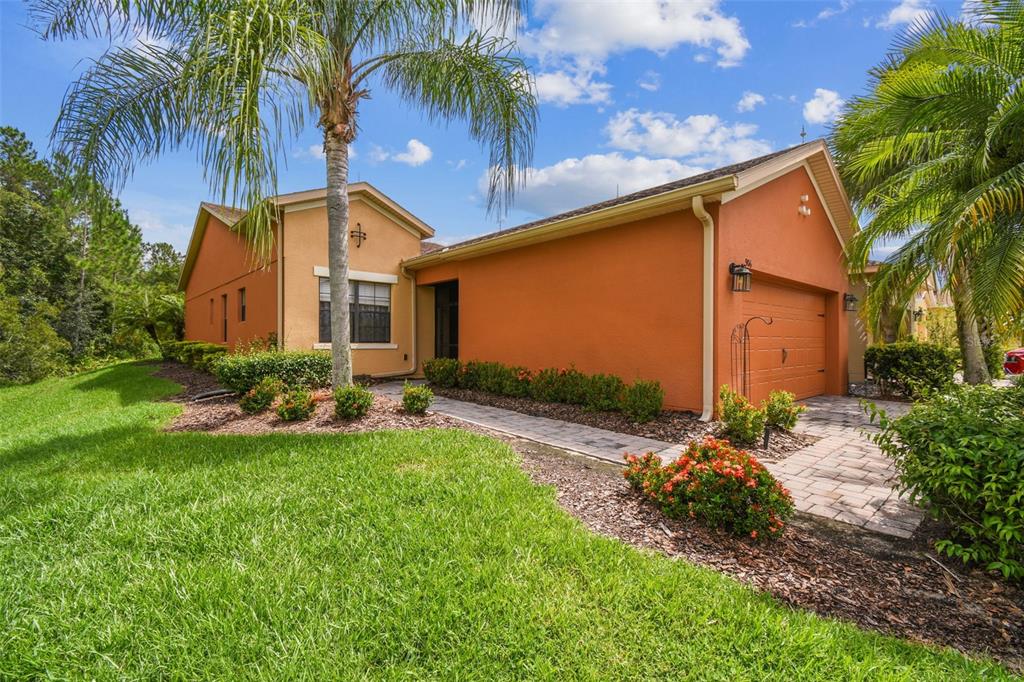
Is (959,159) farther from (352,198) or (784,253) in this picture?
(352,198)

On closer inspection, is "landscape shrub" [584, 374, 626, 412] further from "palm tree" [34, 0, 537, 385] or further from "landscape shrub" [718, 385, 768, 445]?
"palm tree" [34, 0, 537, 385]

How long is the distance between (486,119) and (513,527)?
20.6ft

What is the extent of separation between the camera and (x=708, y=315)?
21.8ft

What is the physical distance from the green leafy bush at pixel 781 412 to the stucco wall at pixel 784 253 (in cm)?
70

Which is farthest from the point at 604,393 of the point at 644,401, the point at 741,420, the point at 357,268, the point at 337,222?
the point at 357,268

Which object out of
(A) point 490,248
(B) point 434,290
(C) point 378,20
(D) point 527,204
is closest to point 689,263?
(D) point 527,204

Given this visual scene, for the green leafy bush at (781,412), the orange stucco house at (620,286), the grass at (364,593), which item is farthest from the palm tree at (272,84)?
the green leafy bush at (781,412)

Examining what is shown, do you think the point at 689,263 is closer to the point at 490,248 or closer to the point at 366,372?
the point at 490,248

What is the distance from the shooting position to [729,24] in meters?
7.00

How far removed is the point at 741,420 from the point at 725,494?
2.97 m

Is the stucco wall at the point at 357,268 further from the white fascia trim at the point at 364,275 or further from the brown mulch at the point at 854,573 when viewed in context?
the brown mulch at the point at 854,573

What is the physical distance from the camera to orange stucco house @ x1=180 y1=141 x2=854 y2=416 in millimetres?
6891

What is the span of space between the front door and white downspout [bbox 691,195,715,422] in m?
7.46

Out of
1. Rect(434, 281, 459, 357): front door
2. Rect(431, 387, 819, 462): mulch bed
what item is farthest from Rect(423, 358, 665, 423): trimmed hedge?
Rect(434, 281, 459, 357): front door
